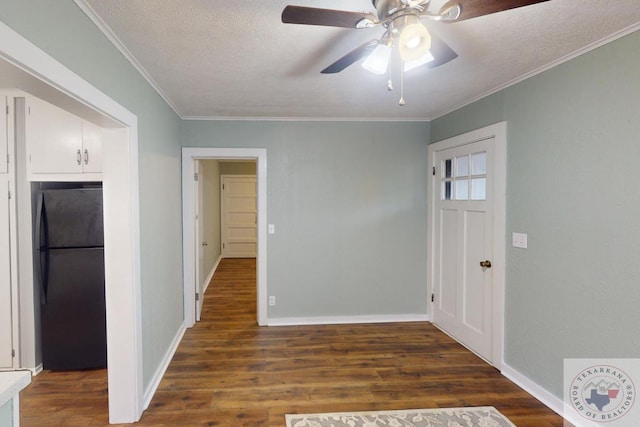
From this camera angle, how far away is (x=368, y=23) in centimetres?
128

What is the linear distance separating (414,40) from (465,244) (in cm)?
229

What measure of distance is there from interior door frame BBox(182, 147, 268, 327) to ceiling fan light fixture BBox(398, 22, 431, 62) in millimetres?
2409

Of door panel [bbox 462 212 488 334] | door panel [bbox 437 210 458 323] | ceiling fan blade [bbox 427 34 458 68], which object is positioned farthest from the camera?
door panel [bbox 437 210 458 323]

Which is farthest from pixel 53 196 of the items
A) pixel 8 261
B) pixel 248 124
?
Result: pixel 248 124

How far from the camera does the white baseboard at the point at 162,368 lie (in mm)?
2244

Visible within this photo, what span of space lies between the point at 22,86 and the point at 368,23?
1343 millimetres

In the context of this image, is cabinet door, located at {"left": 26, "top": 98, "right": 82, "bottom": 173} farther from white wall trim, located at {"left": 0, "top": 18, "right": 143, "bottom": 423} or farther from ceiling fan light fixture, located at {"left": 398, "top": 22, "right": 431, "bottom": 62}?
ceiling fan light fixture, located at {"left": 398, "top": 22, "right": 431, "bottom": 62}

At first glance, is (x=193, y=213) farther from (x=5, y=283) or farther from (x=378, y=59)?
(x=378, y=59)

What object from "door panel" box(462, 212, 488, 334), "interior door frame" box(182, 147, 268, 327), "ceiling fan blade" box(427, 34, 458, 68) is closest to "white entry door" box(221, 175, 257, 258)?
"interior door frame" box(182, 147, 268, 327)

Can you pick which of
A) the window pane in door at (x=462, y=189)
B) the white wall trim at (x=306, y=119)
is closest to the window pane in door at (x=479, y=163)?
the window pane in door at (x=462, y=189)

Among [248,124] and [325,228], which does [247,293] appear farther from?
[248,124]

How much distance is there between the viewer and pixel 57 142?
2.49 metres

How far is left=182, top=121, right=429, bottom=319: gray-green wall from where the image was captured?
11.7ft

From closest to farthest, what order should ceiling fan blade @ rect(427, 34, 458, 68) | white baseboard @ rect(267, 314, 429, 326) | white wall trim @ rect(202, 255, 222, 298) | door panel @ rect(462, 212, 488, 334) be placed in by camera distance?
ceiling fan blade @ rect(427, 34, 458, 68), door panel @ rect(462, 212, 488, 334), white baseboard @ rect(267, 314, 429, 326), white wall trim @ rect(202, 255, 222, 298)
